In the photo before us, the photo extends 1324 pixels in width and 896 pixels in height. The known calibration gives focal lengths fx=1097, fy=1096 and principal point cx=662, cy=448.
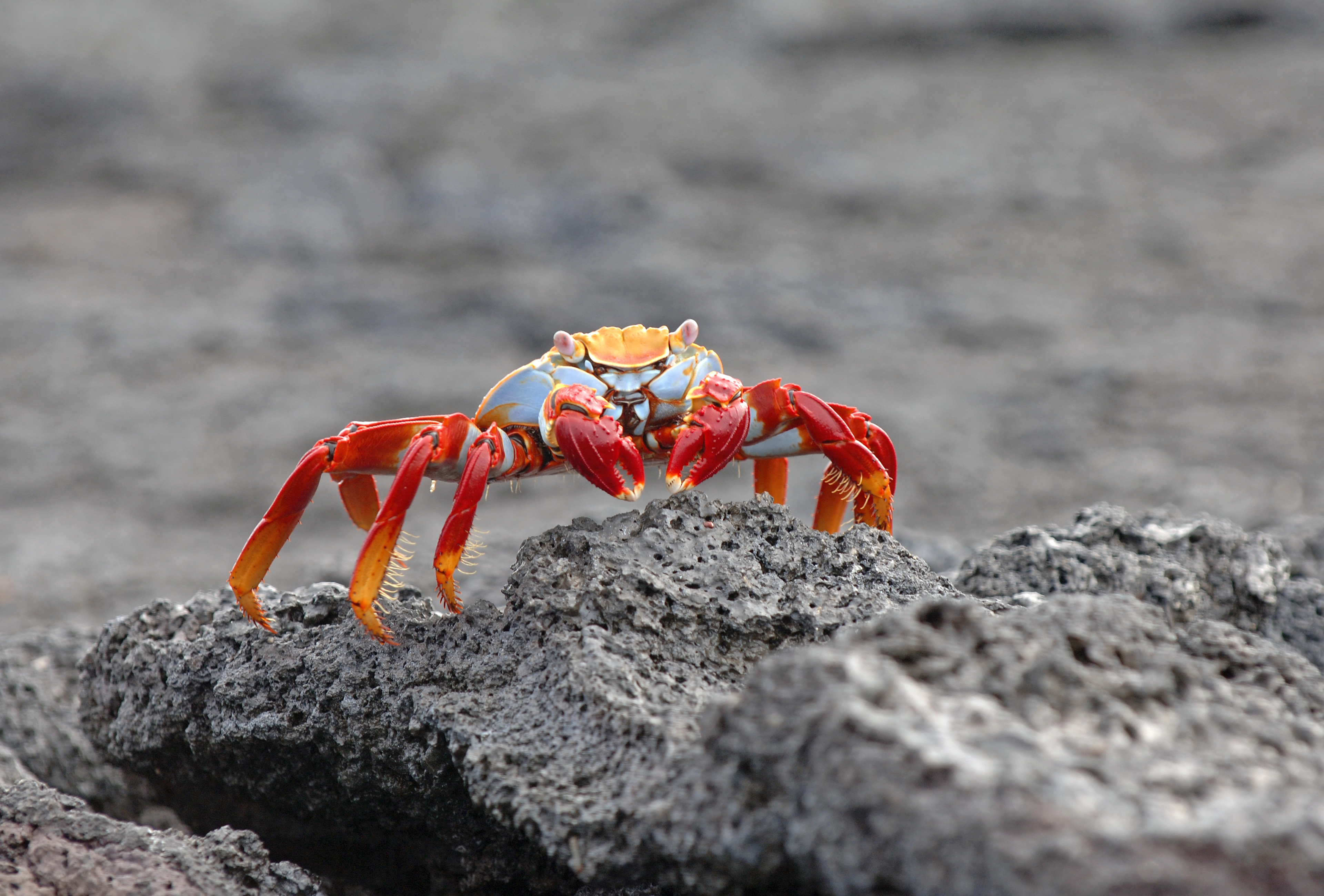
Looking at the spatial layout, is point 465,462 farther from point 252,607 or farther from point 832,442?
point 832,442

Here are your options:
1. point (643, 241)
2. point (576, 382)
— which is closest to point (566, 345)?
point (576, 382)

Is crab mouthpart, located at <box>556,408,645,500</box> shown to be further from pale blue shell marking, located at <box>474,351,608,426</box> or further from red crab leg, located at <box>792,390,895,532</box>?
red crab leg, located at <box>792,390,895,532</box>

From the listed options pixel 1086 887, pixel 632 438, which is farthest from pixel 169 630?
pixel 1086 887

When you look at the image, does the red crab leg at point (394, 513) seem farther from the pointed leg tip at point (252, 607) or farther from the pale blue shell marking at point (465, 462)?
the pointed leg tip at point (252, 607)

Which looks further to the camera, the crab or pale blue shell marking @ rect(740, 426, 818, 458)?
pale blue shell marking @ rect(740, 426, 818, 458)

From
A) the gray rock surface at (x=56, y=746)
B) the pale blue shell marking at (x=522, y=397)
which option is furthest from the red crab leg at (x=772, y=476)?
the gray rock surface at (x=56, y=746)

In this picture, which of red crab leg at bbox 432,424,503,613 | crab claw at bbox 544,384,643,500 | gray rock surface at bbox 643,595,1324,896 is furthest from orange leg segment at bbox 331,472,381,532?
gray rock surface at bbox 643,595,1324,896

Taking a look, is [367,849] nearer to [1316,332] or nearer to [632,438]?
[632,438]
